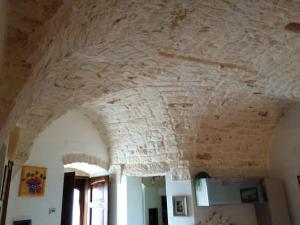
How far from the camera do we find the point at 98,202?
423cm

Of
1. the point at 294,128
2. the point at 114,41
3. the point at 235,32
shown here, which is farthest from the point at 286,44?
the point at 294,128

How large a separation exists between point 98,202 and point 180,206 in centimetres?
136

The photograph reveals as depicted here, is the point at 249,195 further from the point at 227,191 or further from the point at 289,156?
the point at 289,156

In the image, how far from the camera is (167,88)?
3.29 metres

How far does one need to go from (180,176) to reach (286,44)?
2358mm

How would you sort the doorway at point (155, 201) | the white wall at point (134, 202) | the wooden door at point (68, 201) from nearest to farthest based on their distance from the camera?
the wooden door at point (68, 201) → the white wall at point (134, 202) → the doorway at point (155, 201)

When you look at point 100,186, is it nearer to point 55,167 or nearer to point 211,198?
point 55,167

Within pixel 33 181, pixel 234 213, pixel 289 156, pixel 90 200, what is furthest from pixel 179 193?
pixel 33 181

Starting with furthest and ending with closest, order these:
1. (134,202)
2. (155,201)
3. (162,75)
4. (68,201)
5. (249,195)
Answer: (155,201) < (134,202) < (249,195) < (68,201) < (162,75)

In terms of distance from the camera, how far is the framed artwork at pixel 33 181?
3.19 meters

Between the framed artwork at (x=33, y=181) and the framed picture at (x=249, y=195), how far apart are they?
2860 mm

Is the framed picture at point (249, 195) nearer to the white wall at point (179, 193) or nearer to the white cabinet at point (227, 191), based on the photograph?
the white cabinet at point (227, 191)

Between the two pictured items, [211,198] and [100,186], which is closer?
[211,198]

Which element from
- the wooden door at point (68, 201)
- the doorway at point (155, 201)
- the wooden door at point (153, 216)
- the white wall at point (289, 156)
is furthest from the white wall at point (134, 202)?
the white wall at point (289, 156)
